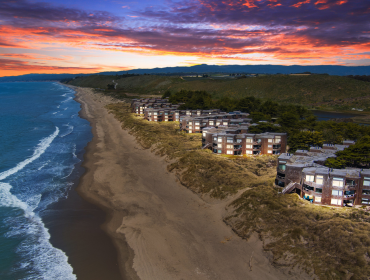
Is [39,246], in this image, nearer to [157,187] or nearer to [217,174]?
[157,187]

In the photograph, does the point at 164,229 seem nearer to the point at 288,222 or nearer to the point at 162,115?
the point at 288,222

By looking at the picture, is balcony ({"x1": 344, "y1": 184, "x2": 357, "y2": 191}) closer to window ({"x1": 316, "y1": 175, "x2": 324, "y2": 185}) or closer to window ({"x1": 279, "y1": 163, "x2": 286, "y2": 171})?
window ({"x1": 316, "y1": 175, "x2": 324, "y2": 185})

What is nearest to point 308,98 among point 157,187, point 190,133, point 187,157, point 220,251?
point 190,133

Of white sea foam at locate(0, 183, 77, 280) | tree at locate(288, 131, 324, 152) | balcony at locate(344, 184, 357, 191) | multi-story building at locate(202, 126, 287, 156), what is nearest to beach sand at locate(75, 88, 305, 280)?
white sea foam at locate(0, 183, 77, 280)

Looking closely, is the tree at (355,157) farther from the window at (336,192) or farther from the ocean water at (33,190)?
the ocean water at (33,190)

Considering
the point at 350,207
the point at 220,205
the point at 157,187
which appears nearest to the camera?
the point at 350,207
